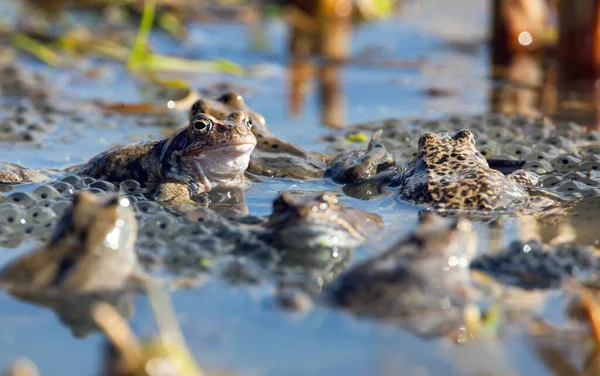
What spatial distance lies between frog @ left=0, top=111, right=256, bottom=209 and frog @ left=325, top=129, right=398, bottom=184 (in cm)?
65

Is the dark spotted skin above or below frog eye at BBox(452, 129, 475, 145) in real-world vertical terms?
below

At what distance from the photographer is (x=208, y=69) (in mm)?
10625

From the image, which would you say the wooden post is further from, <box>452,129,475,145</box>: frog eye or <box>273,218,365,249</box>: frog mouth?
<box>273,218,365,249</box>: frog mouth

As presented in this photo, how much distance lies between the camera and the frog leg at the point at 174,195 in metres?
5.50

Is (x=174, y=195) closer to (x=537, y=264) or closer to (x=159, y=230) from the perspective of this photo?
(x=159, y=230)

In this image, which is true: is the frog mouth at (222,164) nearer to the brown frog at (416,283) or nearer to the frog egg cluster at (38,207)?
the frog egg cluster at (38,207)

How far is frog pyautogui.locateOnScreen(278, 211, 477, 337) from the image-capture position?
3.89 m

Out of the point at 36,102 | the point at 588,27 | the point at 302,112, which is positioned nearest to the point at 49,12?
the point at 36,102

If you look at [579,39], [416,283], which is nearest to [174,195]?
[416,283]

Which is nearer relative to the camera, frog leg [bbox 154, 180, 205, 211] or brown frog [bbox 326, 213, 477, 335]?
brown frog [bbox 326, 213, 477, 335]

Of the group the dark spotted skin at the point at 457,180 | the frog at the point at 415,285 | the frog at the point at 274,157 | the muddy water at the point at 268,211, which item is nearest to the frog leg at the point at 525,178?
the dark spotted skin at the point at 457,180

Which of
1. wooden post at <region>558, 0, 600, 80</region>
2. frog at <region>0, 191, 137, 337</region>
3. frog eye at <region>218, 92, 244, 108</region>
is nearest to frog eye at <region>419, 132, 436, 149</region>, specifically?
frog eye at <region>218, 92, 244, 108</region>

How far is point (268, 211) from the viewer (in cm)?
559

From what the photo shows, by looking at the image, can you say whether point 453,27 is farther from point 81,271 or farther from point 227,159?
point 81,271
